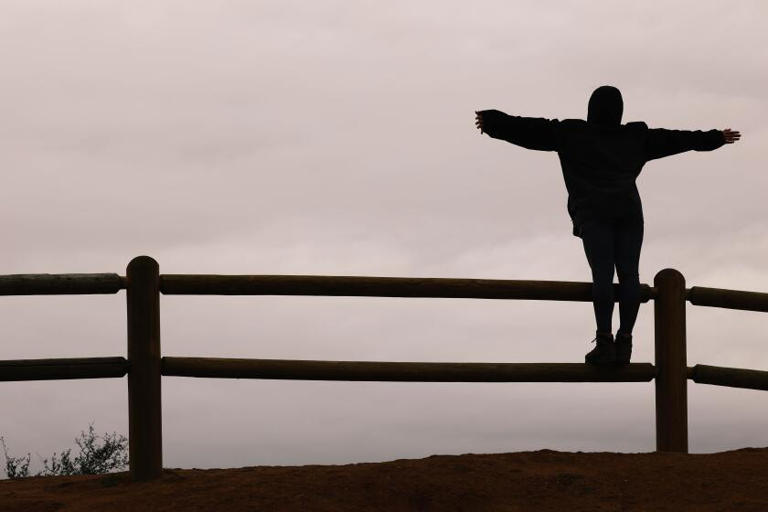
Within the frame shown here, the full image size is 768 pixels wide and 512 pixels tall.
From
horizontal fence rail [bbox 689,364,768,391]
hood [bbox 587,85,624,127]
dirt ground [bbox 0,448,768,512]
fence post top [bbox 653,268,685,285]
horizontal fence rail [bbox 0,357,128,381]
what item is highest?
hood [bbox 587,85,624,127]

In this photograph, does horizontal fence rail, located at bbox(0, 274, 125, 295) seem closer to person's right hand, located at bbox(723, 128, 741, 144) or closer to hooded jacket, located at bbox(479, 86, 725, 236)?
hooded jacket, located at bbox(479, 86, 725, 236)

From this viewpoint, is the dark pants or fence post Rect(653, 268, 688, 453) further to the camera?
fence post Rect(653, 268, 688, 453)

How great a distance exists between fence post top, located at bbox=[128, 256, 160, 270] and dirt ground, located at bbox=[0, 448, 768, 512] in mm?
1357

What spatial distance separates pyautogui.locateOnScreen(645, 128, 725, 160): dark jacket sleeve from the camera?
7.59m

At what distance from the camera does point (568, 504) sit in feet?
19.8

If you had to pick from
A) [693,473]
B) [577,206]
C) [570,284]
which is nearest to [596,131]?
[577,206]

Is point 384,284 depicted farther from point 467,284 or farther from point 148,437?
point 148,437

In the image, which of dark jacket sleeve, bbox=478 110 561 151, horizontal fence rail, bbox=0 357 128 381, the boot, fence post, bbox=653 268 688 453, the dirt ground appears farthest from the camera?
fence post, bbox=653 268 688 453

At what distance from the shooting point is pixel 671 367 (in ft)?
24.8

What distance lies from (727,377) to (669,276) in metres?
0.84

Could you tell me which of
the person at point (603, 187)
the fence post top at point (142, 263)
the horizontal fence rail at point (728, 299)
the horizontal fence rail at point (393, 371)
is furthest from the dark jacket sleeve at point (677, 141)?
the fence post top at point (142, 263)

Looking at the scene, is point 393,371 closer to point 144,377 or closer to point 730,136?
point 144,377

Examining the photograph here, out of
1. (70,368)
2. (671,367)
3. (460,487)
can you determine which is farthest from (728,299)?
(70,368)

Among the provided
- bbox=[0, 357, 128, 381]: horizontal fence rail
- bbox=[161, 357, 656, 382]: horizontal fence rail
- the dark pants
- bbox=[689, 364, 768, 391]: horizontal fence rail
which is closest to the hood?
the dark pants
